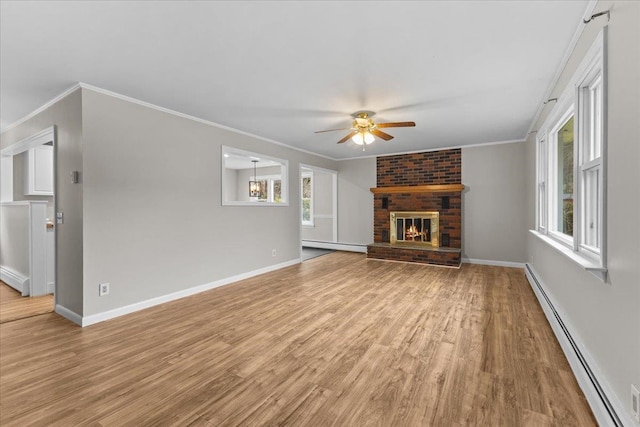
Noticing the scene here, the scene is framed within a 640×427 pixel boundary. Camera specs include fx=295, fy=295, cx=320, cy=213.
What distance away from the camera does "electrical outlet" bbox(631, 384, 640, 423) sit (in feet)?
4.19

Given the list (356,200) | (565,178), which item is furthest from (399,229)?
(565,178)

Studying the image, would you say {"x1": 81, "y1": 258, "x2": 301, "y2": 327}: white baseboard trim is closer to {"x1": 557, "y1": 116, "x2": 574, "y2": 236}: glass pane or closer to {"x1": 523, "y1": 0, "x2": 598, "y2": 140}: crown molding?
{"x1": 557, "y1": 116, "x2": 574, "y2": 236}: glass pane

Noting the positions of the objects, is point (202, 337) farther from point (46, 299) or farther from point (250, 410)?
Result: point (46, 299)

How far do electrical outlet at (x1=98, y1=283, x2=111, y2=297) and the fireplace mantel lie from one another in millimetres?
5353

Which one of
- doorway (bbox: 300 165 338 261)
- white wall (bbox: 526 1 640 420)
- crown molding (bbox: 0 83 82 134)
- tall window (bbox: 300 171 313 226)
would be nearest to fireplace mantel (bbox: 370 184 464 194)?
doorway (bbox: 300 165 338 261)

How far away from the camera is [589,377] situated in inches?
70.6

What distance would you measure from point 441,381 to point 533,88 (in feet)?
10.1

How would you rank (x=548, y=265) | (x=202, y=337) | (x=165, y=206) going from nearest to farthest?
1. (x=202, y=337)
2. (x=548, y=265)
3. (x=165, y=206)

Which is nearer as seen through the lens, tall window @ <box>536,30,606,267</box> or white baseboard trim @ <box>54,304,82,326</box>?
tall window @ <box>536,30,606,267</box>

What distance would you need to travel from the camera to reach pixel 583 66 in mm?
2006

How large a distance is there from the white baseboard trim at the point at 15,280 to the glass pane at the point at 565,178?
21.8ft

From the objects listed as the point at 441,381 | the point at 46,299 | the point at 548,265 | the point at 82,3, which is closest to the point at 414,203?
the point at 548,265

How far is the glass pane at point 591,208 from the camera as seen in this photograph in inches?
83.6

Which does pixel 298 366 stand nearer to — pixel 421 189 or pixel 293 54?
pixel 293 54
